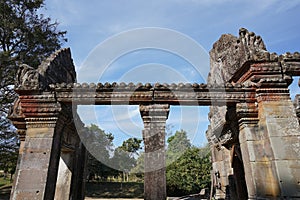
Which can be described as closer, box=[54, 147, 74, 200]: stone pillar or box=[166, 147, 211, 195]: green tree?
box=[54, 147, 74, 200]: stone pillar

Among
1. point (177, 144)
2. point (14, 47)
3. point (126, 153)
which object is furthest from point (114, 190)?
point (14, 47)

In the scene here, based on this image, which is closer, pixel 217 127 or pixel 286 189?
pixel 286 189

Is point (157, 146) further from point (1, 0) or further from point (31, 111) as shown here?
point (1, 0)

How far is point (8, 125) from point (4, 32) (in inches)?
213

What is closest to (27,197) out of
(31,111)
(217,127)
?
(31,111)

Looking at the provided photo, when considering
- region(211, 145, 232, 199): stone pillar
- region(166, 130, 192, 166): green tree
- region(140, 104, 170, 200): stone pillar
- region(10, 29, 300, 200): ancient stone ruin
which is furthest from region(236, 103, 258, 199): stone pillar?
region(166, 130, 192, 166): green tree

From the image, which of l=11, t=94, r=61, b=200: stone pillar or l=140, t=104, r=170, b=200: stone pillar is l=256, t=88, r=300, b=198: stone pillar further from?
l=11, t=94, r=61, b=200: stone pillar

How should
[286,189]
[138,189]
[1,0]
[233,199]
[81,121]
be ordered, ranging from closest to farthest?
[286,189] < [233,199] < [81,121] < [1,0] < [138,189]

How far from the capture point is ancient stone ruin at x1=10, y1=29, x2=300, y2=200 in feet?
15.5

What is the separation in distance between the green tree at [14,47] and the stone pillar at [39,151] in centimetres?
789

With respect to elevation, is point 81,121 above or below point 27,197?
above

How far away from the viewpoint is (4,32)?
12.2 m

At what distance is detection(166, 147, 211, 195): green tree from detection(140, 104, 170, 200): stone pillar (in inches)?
840

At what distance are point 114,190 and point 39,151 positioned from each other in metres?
27.3
